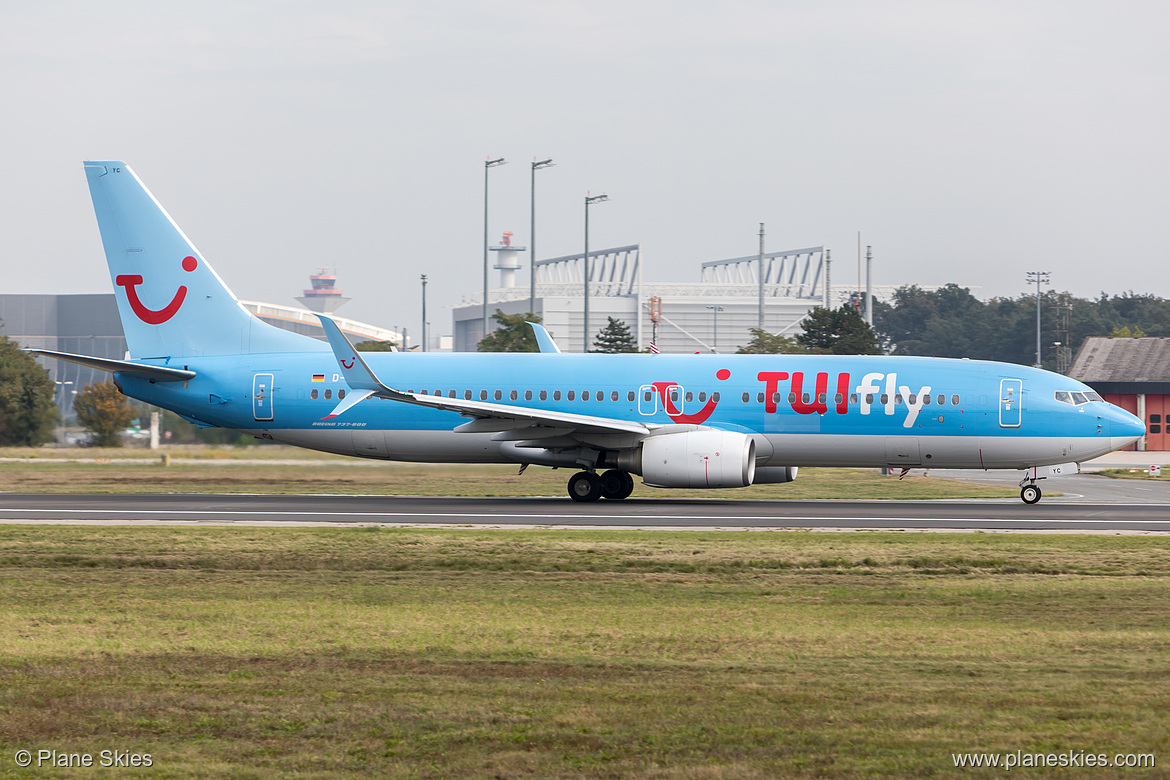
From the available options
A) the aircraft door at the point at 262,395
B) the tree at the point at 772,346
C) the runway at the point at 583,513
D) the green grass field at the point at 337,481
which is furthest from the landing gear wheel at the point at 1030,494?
the tree at the point at 772,346

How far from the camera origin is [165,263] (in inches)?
1217

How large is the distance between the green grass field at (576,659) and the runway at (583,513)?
431 centimetres

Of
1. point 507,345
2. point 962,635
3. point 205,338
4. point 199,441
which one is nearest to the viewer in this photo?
point 962,635

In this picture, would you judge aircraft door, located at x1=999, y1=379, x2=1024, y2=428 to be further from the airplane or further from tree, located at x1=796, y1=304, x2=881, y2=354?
tree, located at x1=796, y1=304, x2=881, y2=354

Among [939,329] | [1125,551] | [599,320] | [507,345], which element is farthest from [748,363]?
[599,320]

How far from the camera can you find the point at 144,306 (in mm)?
30859

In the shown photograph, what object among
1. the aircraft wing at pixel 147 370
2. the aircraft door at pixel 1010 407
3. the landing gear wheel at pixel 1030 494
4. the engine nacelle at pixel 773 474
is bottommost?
the landing gear wheel at pixel 1030 494

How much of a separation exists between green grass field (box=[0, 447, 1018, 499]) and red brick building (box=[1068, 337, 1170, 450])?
39452 millimetres

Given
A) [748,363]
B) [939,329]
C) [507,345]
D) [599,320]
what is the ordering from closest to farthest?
[748,363] → [507,345] → [939,329] → [599,320]

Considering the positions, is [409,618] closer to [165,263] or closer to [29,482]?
[165,263]

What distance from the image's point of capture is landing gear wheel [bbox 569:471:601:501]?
91.6 feet

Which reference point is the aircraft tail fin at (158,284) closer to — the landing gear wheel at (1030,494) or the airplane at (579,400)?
the airplane at (579,400)

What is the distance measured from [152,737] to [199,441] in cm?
2707

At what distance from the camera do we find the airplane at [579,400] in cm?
2695
